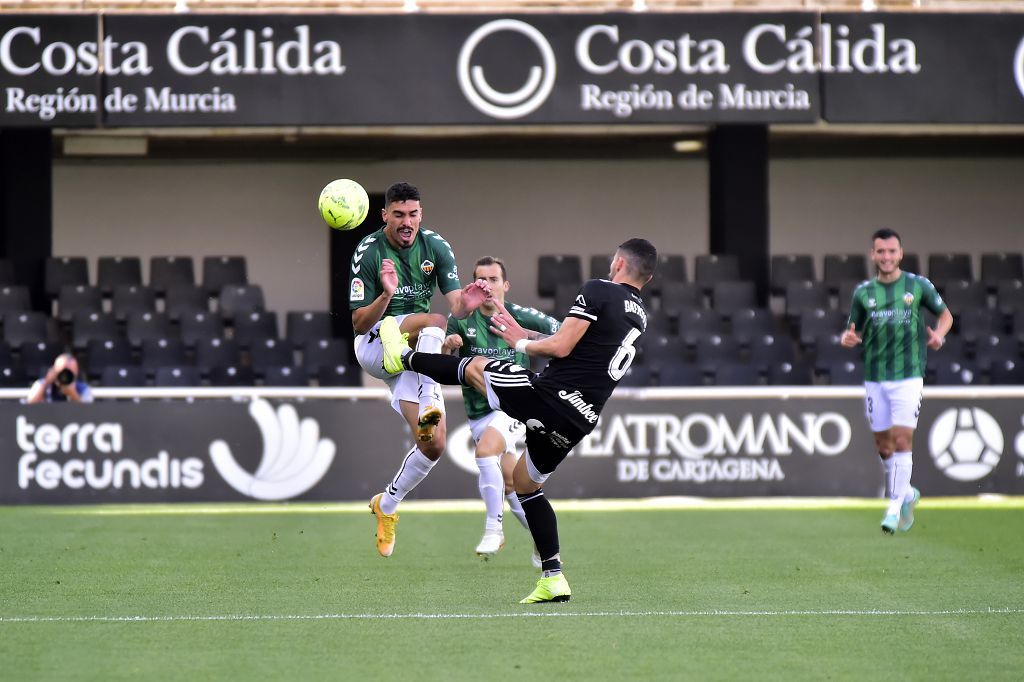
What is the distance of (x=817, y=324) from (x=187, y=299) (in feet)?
27.5

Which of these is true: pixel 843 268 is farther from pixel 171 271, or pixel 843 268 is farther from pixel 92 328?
pixel 92 328

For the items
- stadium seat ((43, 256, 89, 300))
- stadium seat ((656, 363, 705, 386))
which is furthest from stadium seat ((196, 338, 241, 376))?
stadium seat ((656, 363, 705, 386))

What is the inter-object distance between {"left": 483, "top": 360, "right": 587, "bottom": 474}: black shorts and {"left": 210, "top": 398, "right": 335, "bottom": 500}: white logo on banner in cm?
745

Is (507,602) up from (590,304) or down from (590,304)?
down

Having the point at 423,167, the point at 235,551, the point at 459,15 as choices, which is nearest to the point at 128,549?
the point at 235,551

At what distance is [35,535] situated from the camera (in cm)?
1127

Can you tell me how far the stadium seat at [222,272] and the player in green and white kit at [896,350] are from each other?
11230 mm

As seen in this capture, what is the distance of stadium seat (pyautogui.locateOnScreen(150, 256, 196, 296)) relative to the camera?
790 inches

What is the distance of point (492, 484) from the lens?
9.83 metres

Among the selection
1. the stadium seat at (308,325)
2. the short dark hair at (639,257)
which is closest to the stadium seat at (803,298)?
the stadium seat at (308,325)

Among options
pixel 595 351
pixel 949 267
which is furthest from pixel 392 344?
pixel 949 267

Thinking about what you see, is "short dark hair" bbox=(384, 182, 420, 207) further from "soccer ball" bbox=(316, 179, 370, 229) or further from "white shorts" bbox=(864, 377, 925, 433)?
"white shorts" bbox=(864, 377, 925, 433)

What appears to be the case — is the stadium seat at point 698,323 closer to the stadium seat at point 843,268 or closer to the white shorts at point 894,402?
the stadium seat at point 843,268

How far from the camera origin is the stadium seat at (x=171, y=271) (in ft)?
65.9
